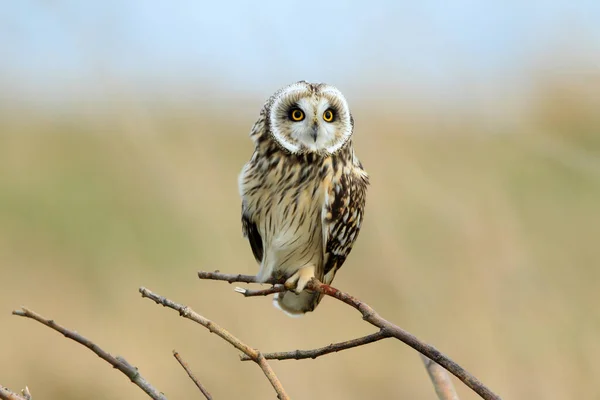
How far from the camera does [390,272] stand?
2.89 m

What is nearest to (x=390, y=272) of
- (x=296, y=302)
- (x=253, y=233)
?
(x=296, y=302)

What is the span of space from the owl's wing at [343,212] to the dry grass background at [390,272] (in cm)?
68

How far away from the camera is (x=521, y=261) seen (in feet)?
9.12

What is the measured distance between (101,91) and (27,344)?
1248mm

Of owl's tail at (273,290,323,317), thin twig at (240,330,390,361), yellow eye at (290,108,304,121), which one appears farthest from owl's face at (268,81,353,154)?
thin twig at (240,330,390,361)

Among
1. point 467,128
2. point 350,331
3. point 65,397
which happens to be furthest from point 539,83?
point 65,397

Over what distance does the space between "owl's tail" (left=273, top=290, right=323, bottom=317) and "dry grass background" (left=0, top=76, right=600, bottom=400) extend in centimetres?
73

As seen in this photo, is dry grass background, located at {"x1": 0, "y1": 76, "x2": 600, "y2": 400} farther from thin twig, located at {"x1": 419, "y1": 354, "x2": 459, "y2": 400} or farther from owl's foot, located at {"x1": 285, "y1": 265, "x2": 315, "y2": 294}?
thin twig, located at {"x1": 419, "y1": 354, "x2": 459, "y2": 400}

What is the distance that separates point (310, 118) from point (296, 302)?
68cm

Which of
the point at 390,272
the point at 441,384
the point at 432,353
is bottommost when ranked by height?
the point at 432,353

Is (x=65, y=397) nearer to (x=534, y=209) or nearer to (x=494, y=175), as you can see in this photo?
(x=494, y=175)

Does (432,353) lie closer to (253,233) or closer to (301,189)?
(301,189)

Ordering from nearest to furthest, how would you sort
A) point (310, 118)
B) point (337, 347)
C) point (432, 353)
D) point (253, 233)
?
point (432, 353)
point (337, 347)
point (310, 118)
point (253, 233)

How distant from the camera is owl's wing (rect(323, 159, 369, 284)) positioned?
1920 mm
